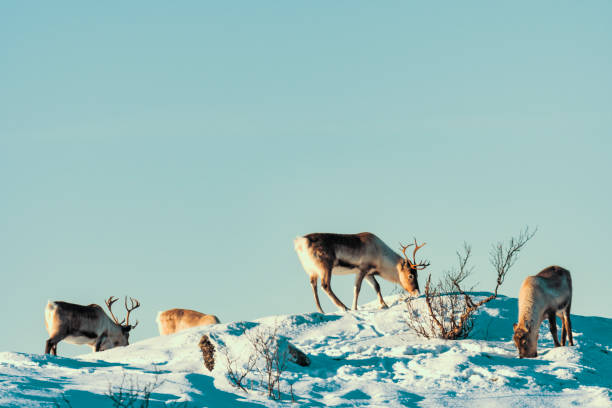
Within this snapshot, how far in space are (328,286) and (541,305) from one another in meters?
5.55

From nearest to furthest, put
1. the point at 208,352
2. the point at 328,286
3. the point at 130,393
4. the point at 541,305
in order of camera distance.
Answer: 1. the point at 130,393
2. the point at 208,352
3. the point at 541,305
4. the point at 328,286

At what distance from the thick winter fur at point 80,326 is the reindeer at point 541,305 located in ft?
33.6

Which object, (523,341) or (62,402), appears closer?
(62,402)

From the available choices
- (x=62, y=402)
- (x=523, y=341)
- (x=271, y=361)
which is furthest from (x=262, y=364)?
(x=523, y=341)

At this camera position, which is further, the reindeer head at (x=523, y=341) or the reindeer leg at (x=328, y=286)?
the reindeer leg at (x=328, y=286)

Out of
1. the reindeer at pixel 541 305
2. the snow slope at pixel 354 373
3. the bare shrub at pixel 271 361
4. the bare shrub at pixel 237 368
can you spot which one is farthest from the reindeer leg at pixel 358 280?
the bare shrub at pixel 237 368

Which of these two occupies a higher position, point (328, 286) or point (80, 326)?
point (328, 286)

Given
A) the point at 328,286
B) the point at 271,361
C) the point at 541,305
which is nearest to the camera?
the point at 271,361

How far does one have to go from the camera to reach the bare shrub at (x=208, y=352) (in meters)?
11.1

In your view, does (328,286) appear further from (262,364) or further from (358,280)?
(262,364)

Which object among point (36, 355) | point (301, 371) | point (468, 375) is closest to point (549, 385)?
point (468, 375)

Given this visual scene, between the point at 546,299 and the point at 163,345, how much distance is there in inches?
239

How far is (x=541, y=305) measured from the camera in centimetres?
1250

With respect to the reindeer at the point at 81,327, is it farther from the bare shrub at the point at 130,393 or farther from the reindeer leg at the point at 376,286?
the bare shrub at the point at 130,393
